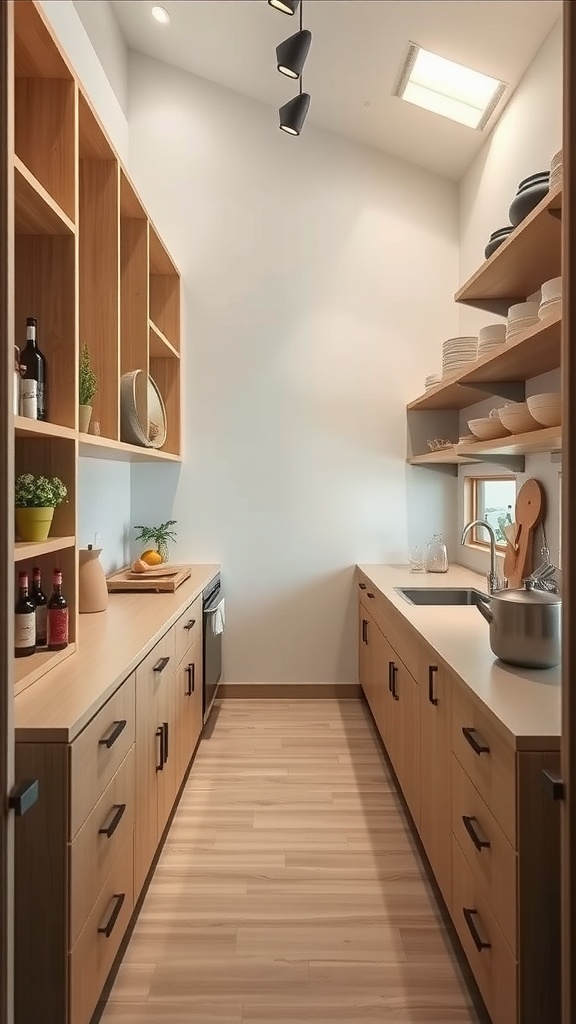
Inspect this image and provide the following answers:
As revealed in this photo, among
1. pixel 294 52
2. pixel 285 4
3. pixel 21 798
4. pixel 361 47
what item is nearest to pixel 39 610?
pixel 21 798

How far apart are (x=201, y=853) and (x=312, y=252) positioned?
11.0 feet

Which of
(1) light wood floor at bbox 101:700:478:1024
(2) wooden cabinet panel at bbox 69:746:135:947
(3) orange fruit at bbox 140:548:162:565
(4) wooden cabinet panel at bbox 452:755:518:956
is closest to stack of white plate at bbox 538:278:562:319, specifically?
(4) wooden cabinet panel at bbox 452:755:518:956

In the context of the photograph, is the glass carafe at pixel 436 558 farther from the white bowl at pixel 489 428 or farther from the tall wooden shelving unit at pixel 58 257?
the tall wooden shelving unit at pixel 58 257

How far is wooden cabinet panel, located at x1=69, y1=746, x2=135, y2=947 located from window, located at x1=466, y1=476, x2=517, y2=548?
209 centimetres

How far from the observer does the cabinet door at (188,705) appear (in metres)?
2.63

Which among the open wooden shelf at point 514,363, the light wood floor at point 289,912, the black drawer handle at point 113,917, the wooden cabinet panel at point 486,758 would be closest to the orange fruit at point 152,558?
the light wood floor at point 289,912

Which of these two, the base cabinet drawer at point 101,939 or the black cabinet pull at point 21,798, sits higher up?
the black cabinet pull at point 21,798

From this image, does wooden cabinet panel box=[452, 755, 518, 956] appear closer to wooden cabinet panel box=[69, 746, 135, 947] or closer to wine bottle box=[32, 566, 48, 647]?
wooden cabinet panel box=[69, 746, 135, 947]

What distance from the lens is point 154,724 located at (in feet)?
7.04

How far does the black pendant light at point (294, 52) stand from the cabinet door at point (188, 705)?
98.9 inches

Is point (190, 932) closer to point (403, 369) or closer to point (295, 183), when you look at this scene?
point (403, 369)

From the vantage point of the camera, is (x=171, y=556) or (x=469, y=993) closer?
(x=469, y=993)

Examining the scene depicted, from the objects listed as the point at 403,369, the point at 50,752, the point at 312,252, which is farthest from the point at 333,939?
the point at 312,252

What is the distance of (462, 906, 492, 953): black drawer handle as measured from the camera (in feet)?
4.81
